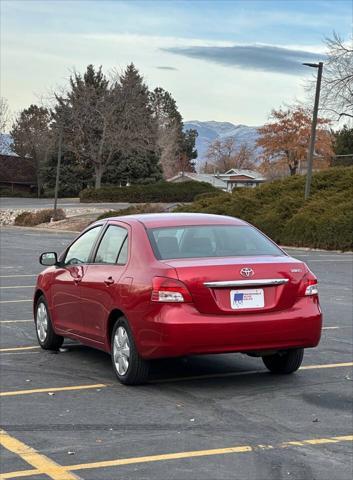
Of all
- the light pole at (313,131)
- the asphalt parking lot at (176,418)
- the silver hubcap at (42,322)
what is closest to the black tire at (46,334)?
the silver hubcap at (42,322)

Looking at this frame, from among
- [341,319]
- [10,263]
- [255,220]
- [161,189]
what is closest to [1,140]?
[161,189]

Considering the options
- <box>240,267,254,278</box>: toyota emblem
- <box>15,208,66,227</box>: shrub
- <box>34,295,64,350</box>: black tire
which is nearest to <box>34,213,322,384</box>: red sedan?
<box>240,267,254,278</box>: toyota emblem

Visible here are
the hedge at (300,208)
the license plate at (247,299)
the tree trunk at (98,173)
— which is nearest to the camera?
Answer: the license plate at (247,299)

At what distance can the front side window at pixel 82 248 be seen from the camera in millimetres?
8891

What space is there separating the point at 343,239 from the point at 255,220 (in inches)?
252

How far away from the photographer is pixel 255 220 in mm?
37156

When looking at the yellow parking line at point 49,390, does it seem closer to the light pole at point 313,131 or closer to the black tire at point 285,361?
the black tire at point 285,361

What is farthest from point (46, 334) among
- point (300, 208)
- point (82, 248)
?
point (300, 208)

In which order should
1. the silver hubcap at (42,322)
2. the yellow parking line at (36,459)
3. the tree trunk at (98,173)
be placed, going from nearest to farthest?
the yellow parking line at (36,459) → the silver hubcap at (42,322) → the tree trunk at (98,173)

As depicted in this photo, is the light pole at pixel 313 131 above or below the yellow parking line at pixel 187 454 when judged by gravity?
above

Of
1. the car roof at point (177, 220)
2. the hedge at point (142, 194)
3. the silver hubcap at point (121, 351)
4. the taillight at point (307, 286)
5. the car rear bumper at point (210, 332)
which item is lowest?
the hedge at point (142, 194)

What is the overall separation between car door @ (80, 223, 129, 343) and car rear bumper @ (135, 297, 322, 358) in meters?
0.70

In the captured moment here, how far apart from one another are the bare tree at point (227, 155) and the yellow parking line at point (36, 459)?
153m

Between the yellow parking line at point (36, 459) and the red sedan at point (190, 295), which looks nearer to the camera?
the yellow parking line at point (36, 459)
